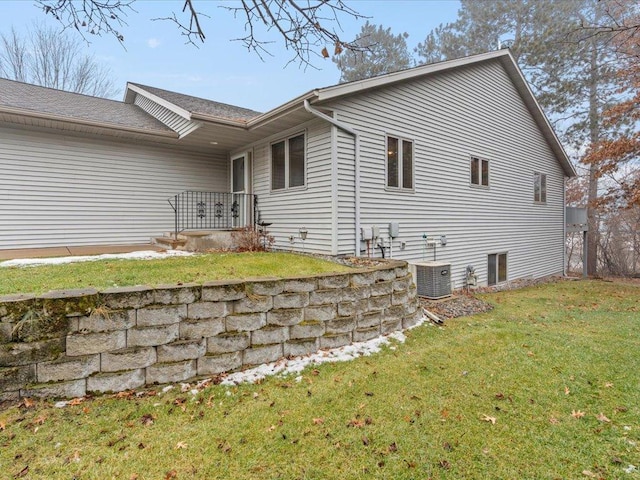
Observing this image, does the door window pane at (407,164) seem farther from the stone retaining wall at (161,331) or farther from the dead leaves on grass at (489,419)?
the dead leaves on grass at (489,419)

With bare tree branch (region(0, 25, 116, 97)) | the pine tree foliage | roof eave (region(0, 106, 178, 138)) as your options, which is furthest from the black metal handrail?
the pine tree foliage

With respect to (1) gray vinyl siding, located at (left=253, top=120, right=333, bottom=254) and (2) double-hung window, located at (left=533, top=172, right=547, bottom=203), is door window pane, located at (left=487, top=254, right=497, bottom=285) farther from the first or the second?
(1) gray vinyl siding, located at (left=253, top=120, right=333, bottom=254)

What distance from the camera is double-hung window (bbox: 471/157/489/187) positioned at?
9867mm

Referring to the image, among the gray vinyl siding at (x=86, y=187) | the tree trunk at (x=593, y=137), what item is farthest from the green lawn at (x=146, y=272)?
the tree trunk at (x=593, y=137)

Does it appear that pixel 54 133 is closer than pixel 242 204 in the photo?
Yes

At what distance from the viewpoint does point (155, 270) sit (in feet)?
15.2

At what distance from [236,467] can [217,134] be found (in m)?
7.56

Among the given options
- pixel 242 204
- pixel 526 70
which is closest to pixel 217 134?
pixel 242 204

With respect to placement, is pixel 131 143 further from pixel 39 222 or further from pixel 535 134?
pixel 535 134

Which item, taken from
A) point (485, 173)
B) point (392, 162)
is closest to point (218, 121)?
point (392, 162)

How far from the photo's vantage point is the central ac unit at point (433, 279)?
703 cm

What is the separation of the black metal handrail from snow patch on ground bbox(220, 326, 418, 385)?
588cm

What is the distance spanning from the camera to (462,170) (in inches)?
372

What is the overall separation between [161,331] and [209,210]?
23.3 ft
